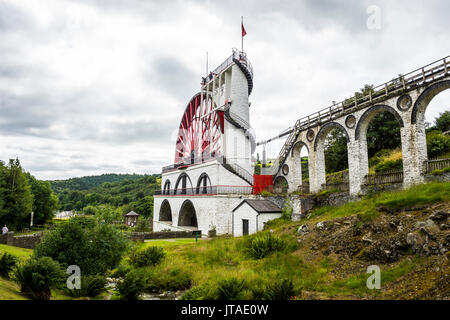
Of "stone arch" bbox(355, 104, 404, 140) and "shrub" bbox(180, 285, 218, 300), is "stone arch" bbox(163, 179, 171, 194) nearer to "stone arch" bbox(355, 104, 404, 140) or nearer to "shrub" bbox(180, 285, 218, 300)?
"stone arch" bbox(355, 104, 404, 140)

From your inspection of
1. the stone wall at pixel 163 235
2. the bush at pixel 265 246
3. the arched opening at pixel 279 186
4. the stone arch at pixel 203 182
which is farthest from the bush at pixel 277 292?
the stone arch at pixel 203 182

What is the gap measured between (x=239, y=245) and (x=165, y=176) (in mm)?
22611

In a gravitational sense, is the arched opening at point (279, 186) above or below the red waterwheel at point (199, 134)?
below

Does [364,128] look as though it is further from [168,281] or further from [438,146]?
[168,281]

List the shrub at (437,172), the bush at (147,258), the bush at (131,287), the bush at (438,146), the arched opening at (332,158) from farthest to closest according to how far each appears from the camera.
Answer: the arched opening at (332,158) → the bush at (438,146) → the shrub at (437,172) → the bush at (147,258) → the bush at (131,287)

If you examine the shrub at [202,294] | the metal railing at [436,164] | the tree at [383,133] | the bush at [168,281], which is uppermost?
the tree at [383,133]

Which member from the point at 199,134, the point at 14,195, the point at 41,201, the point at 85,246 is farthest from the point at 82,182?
the point at 85,246

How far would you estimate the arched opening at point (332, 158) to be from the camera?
16.7 metres

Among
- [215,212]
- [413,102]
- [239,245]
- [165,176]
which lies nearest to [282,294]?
[239,245]

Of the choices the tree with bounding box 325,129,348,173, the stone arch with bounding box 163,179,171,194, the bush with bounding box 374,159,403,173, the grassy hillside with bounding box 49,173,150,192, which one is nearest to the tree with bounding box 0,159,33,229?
the stone arch with bounding box 163,179,171,194

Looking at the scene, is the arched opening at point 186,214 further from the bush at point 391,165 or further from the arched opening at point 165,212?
the bush at point 391,165

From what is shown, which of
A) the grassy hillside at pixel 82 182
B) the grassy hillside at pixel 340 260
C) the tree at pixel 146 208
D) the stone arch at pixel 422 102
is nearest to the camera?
the grassy hillside at pixel 340 260

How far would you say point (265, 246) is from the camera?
10180 mm

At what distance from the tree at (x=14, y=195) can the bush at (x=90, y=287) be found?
88.5ft
